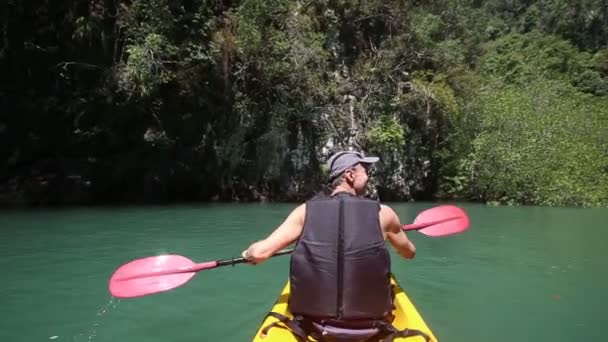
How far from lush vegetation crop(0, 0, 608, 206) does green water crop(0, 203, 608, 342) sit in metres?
4.49

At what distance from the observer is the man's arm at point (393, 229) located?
2.58 metres

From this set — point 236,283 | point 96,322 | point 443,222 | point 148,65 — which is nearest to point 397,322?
point 443,222

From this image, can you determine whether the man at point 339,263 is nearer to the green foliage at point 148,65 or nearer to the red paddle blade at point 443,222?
the red paddle blade at point 443,222

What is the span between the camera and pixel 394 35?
15.3 meters

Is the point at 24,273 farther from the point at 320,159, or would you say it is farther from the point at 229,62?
the point at 320,159

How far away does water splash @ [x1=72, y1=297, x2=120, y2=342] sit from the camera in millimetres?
3800

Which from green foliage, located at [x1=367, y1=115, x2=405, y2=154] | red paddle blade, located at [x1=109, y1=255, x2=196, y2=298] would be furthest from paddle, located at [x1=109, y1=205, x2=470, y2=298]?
green foliage, located at [x1=367, y1=115, x2=405, y2=154]

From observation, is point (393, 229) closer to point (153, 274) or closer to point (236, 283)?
point (153, 274)

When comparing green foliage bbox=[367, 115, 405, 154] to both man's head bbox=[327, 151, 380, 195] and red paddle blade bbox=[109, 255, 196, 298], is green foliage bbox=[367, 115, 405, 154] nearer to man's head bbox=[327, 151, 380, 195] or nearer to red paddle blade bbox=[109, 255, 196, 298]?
red paddle blade bbox=[109, 255, 196, 298]

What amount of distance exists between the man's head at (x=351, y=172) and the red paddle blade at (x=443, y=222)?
191 cm

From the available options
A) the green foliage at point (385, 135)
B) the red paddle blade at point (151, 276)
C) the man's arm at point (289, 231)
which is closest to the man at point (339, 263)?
the man's arm at point (289, 231)

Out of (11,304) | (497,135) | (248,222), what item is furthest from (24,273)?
(497,135)

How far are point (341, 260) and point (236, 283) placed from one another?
3.13m

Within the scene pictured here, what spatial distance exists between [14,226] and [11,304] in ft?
17.0
